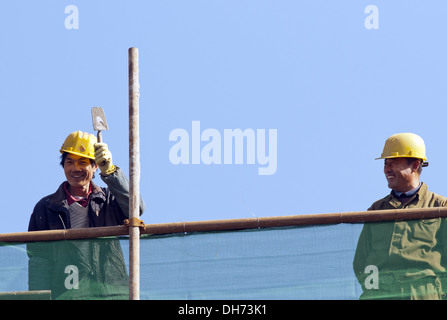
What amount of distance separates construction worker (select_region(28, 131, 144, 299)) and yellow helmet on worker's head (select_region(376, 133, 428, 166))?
3149mm

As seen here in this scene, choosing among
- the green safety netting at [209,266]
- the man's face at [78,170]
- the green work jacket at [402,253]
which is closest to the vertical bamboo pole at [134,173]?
the green safety netting at [209,266]

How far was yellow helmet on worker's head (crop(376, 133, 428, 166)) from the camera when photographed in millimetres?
12084

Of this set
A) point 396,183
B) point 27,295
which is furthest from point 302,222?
point 27,295

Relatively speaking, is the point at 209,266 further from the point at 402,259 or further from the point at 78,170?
the point at 78,170

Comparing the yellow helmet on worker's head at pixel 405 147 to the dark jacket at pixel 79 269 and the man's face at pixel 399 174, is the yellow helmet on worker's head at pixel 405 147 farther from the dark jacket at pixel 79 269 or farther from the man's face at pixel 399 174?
the dark jacket at pixel 79 269

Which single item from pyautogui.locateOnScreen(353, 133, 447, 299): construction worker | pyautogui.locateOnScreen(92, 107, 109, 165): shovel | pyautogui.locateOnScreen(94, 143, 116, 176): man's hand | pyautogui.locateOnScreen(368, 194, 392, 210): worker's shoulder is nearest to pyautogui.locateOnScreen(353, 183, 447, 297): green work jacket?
pyautogui.locateOnScreen(353, 133, 447, 299): construction worker

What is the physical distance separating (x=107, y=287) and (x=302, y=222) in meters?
1.99

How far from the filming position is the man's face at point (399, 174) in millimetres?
11648

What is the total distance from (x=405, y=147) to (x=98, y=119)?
3.67m

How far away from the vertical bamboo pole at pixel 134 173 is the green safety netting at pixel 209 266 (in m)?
0.16

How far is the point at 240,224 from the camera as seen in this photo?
10.4 meters

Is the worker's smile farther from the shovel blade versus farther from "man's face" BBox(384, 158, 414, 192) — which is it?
"man's face" BBox(384, 158, 414, 192)

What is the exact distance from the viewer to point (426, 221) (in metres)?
10.4

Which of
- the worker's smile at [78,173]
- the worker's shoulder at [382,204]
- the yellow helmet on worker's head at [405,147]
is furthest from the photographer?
the yellow helmet on worker's head at [405,147]
